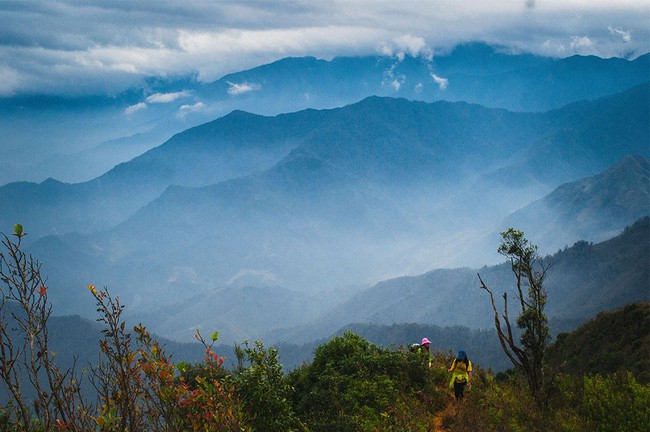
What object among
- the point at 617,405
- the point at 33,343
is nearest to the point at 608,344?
the point at 617,405

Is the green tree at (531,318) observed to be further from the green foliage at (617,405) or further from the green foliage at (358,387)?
the green foliage at (358,387)

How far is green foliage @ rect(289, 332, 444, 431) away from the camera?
586 inches

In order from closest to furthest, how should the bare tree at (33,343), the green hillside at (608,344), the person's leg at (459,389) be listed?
the bare tree at (33,343), the person's leg at (459,389), the green hillside at (608,344)

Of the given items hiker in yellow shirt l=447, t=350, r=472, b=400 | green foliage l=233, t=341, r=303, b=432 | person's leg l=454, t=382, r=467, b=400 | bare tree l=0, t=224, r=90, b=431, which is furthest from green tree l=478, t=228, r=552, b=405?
bare tree l=0, t=224, r=90, b=431

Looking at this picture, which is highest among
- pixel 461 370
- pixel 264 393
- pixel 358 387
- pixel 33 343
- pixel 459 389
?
pixel 33 343

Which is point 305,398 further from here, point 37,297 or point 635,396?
point 37,297

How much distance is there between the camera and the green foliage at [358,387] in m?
14.9

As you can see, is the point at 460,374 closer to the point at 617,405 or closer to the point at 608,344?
the point at 617,405

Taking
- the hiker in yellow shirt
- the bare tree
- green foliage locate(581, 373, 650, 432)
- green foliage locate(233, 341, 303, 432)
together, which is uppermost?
the bare tree

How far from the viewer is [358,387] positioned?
1688cm

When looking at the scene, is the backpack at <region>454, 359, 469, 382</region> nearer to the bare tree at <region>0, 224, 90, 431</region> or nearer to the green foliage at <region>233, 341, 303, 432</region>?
the green foliage at <region>233, 341, 303, 432</region>

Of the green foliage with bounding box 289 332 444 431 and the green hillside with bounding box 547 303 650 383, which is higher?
the green foliage with bounding box 289 332 444 431

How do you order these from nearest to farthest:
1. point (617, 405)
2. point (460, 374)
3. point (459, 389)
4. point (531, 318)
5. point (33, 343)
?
point (33, 343) < point (617, 405) < point (531, 318) < point (460, 374) < point (459, 389)

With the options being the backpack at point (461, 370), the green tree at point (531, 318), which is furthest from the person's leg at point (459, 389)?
the green tree at point (531, 318)
